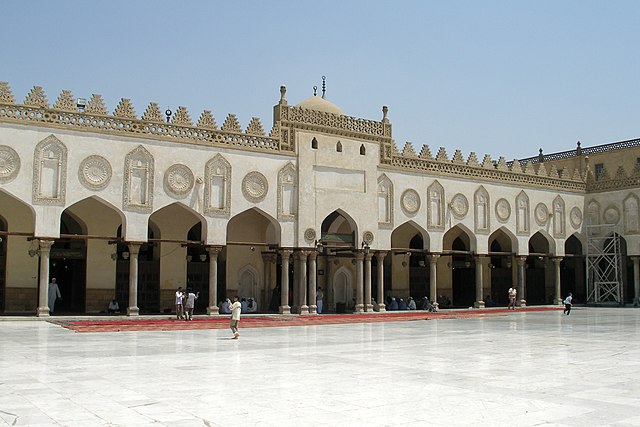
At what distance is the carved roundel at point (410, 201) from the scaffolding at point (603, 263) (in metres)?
10.9

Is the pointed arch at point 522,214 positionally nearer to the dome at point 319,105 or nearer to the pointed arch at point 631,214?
the pointed arch at point 631,214

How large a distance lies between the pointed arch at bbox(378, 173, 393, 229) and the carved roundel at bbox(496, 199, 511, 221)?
617 centimetres

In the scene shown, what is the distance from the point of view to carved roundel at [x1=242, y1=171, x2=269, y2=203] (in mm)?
23750

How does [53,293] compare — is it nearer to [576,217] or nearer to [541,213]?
[541,213]

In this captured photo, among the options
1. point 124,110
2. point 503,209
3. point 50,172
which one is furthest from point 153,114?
point 503,209

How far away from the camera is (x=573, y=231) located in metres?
33.4

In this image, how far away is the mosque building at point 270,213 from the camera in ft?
68.5

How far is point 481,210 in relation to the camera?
3016 cm

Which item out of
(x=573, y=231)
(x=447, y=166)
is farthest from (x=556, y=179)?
(x=447, y=166)

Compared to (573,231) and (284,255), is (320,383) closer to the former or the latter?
(284,255)

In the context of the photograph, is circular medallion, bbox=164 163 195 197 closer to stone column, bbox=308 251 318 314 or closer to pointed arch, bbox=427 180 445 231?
stone column, bbox=308 251 318 314

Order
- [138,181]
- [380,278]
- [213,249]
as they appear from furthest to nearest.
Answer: [380,278], [213,249], [138,181]

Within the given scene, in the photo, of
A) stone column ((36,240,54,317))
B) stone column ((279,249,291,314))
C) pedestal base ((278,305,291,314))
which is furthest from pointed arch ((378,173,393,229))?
stone column ((36,240,54,317))

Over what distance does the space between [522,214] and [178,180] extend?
16.8 meters
